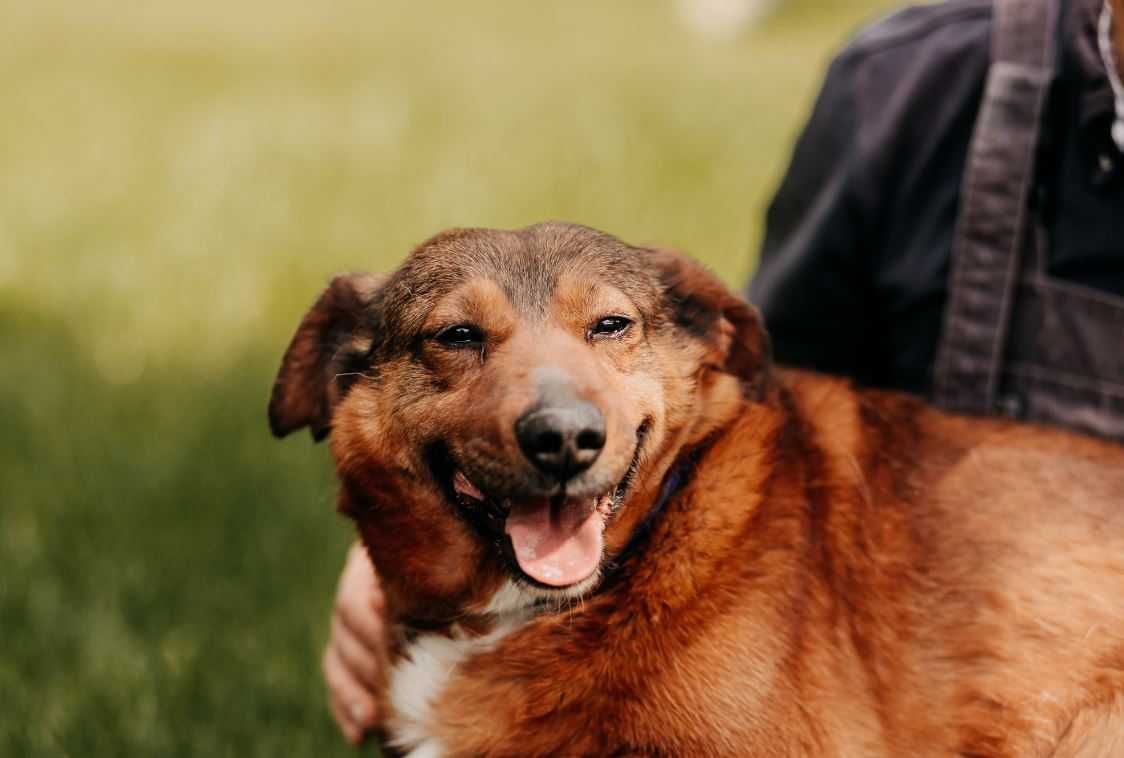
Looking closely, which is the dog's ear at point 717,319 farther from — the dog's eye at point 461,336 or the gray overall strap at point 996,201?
the gray overall strap at point 996,201

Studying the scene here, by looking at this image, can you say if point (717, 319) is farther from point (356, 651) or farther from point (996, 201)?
point (356, 651)

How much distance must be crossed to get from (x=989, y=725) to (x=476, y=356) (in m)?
1.36

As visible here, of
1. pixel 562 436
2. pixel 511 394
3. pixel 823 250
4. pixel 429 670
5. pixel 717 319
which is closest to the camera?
pixel 562 436

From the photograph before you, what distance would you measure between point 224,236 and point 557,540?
487cm

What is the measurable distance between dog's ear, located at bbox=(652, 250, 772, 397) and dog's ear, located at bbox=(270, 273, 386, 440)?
71 centimetres

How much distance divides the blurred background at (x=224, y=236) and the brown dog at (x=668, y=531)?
486mm

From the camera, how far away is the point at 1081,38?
11.4 feet

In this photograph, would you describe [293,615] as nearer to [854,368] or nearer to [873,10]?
[854,368]

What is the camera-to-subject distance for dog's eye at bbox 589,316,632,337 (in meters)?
2.97

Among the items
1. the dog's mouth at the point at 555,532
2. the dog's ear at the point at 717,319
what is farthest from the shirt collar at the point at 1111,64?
the dog's mouth at the point at 555,532

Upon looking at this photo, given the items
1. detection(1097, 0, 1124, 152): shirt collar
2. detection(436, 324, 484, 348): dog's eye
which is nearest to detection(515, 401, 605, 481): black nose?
detection(436, 324, 484, 348): dog's eye

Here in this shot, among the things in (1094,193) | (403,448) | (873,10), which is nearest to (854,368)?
(1094,193)

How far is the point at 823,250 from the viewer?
3846 millimetres

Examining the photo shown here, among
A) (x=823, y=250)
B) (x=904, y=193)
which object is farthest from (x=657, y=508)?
(x=904, y=193)
